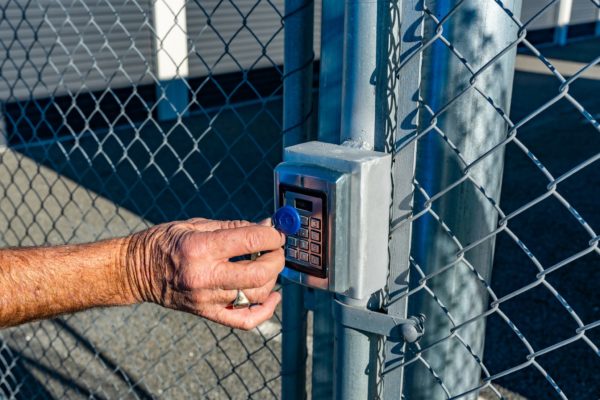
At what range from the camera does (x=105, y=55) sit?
8477 millimetres

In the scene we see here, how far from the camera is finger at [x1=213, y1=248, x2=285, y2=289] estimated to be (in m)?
1.16

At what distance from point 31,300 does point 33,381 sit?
77.6 inches

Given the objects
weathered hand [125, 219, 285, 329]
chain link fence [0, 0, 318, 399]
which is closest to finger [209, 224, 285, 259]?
weathered hand [125, 219, 285, 329]

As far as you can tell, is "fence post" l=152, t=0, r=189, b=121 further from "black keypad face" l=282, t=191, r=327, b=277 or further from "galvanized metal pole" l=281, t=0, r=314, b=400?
"black keypad face" l=282, t=191, r=327, b=277

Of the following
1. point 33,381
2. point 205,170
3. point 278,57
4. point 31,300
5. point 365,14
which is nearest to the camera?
point 365,14

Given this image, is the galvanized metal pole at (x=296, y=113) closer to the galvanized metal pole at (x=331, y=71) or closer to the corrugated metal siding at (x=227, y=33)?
the galvanized metal pole at (x=331, y=71)

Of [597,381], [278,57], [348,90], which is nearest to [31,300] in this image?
[348,90]

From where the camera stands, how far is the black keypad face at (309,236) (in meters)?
1.09

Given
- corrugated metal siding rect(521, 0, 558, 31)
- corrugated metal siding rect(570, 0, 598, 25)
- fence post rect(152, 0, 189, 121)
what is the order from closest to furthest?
fence post rect(152, 0, 189, 121)
corrugated metal siding rect(521, 0, 558, 31)
corrugated metal siding rect(570, 0, 598, 25)

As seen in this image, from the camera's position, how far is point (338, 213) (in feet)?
3.48

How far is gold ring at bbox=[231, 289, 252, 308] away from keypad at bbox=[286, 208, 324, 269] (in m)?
0.15

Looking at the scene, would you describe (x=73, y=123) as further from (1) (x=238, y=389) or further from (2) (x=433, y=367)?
(2) (x=433, y=367)

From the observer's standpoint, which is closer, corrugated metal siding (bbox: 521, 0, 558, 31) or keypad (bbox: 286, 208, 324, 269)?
keypad (bbox: 286, 208, 324, 269)

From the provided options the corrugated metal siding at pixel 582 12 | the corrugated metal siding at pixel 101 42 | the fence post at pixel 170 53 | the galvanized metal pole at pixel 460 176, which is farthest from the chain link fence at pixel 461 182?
the corrugated metal siding at pixel 582 12
